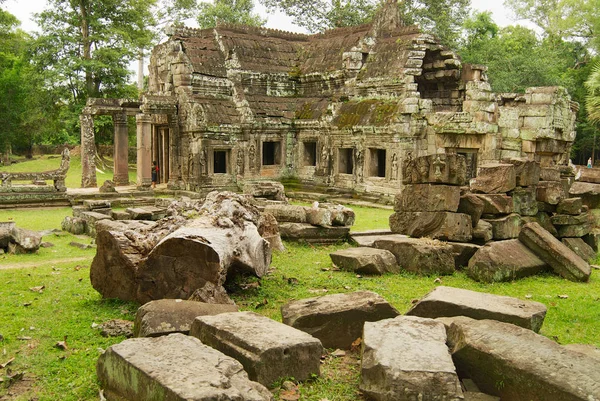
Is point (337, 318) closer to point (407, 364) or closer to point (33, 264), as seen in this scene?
point (407, 364)

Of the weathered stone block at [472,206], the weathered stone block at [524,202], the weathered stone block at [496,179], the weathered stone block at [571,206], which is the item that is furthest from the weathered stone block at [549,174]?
the weathered stone block at [472,206]

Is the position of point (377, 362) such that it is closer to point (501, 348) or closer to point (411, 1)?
point (501, 348)

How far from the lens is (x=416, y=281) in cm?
872

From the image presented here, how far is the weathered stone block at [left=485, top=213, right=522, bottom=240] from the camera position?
10.1 meters

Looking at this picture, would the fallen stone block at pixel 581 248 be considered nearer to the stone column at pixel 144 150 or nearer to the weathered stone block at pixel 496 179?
the weathered stone block at pixel 496 179

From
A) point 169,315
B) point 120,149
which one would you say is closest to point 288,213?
point 169,315

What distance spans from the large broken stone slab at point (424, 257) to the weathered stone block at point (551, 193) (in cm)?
261

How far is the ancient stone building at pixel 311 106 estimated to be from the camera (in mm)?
18047

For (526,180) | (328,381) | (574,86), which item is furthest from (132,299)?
(574,86)

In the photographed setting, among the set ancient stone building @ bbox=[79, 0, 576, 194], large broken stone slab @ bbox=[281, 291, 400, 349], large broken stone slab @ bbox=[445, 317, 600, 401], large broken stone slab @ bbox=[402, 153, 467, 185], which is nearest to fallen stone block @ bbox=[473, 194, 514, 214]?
large broken stone slab @ bbox=[402, 153, 467, 185]

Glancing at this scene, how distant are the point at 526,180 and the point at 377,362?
728 centimetres

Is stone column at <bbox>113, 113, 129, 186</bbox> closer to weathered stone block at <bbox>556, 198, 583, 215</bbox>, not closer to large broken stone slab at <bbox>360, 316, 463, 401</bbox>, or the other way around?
weathered stone block at <bbox>556, 198, 583, 215</bbox>

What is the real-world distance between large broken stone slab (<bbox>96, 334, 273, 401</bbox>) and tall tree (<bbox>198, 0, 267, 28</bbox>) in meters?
32.1

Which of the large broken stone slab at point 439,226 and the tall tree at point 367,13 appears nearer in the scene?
the large broken stone slab at point 439,226
